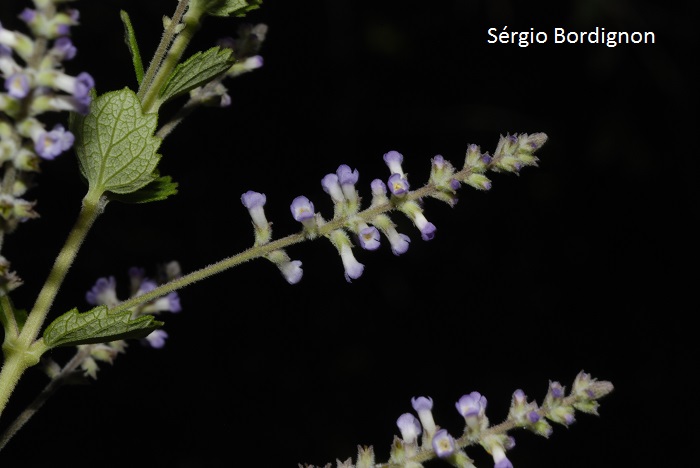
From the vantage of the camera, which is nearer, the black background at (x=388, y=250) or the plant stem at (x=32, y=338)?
the plant stem at (x=32, y=338)

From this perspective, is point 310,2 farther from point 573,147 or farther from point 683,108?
point 683,108

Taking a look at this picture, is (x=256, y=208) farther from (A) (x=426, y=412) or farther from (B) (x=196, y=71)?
(A) (x=426, y=412)

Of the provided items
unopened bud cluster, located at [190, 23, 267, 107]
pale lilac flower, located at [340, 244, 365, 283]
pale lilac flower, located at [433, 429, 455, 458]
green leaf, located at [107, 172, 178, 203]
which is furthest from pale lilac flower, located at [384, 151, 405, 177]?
pale lilac flower, located at [433, 429, 455, 458]

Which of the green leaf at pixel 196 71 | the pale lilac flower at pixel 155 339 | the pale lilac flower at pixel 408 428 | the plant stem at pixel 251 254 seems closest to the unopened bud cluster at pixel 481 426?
the pale lilac flower at pixel 408 428

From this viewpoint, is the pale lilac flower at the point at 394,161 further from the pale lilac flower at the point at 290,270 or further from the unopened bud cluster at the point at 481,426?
the unopened bud cluster at the point at 481,426

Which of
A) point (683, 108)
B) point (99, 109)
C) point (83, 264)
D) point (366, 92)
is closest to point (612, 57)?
point (683, 108)

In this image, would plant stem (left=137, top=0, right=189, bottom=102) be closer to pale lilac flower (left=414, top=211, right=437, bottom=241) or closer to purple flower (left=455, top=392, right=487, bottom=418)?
pale lilac flower (left=414, top=211, right=437, bottom=241)

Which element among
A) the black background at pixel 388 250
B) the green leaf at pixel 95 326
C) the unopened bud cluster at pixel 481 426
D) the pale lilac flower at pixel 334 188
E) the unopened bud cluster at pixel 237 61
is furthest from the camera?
the black background at pixel 388 250
